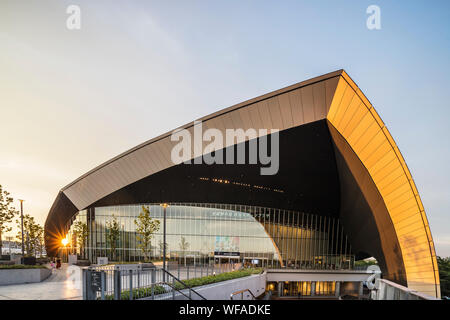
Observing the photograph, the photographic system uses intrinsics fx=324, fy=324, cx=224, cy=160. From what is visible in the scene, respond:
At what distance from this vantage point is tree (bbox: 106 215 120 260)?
136ft

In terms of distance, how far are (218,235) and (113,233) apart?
534 inches

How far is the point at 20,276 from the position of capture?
1834 cm

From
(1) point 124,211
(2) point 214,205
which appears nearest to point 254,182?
(2) point 214,205

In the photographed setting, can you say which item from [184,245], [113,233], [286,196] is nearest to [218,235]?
[184,245]

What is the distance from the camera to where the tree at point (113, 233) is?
4144 cm

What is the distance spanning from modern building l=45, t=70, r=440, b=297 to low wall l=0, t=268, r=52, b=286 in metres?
12.9

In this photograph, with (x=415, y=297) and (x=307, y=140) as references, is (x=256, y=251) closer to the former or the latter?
(x=307, y=140)

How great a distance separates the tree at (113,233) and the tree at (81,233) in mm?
2741

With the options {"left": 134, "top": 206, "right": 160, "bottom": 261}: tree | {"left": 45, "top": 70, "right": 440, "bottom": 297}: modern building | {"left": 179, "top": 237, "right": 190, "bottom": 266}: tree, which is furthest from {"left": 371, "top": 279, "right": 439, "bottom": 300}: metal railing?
{"left": 179, "top": 237, "right": 190, "bottom": 266}: tree

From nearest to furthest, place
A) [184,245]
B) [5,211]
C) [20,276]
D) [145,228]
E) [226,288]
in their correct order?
[226,288] < [20,276] < [5,211] < [145,228] < [184,245]

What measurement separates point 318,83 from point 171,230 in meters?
30.0

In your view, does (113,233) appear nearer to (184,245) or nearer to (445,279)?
(184,245)

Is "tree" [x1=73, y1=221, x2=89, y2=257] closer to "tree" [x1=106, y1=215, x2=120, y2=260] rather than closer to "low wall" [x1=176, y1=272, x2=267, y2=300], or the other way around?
"tree" [x1=106, y1=215, x2=120, y2=260]
